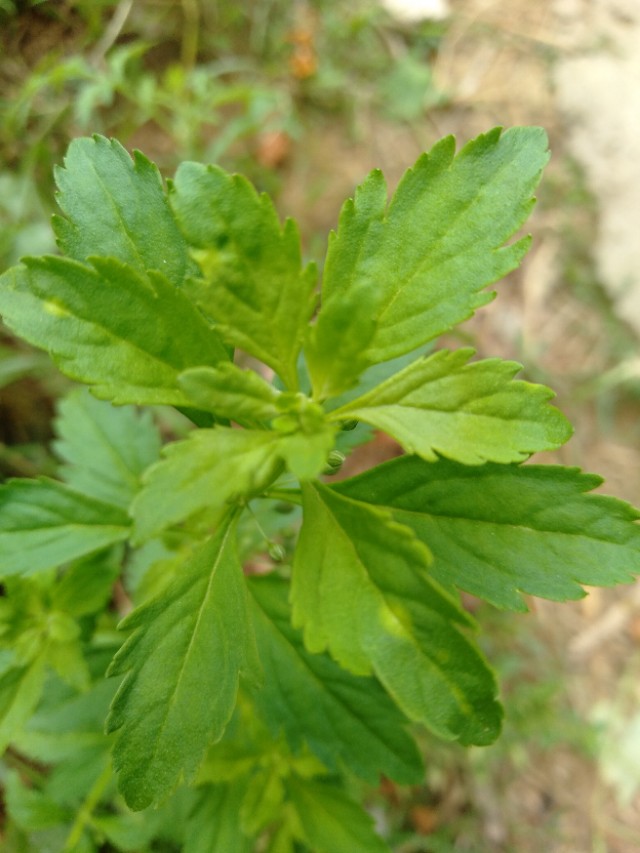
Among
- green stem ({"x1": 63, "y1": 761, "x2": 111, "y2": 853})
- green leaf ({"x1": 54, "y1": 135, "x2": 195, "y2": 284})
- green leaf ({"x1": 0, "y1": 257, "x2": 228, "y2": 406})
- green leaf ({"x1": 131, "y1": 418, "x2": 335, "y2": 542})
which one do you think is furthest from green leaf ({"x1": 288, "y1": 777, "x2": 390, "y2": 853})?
green leaf ({"x1": 54, "y1": 135, "x2": 195, "y2": 284})

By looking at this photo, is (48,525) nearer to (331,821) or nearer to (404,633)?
(404,633)

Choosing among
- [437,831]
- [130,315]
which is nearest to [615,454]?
[437,831]

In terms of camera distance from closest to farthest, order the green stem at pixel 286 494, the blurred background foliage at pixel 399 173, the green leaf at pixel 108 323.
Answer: the green leaf at pixel 108 323 → the green stem at pixel 286 494 → the blurred background foliage at pixel 399 173

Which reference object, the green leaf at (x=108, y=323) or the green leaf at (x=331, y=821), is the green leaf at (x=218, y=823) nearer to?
the green leaf at (x=331, y=821)

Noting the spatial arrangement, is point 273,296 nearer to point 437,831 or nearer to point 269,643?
point 269,643

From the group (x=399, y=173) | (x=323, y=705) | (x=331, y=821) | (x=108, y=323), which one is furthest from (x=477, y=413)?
(x=399, y=173)

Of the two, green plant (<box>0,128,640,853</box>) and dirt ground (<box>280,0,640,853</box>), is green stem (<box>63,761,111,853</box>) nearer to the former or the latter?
green plant (<box>0,128,640,853</box>)

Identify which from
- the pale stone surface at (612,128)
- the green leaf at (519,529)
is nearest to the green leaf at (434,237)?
the green leaf at (519,529)
